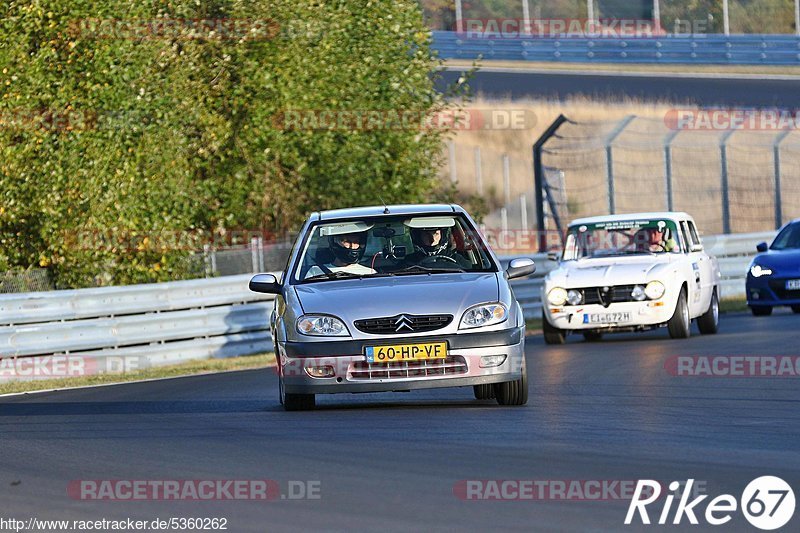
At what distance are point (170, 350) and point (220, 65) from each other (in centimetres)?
764

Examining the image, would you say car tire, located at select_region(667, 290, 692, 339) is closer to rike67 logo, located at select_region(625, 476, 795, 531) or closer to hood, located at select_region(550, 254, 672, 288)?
hood, located at select_region(550, 254, 672, 288)

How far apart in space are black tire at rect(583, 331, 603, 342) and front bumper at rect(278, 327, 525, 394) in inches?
364

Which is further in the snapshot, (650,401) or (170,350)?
(170,350)

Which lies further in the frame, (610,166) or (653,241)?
(610,166)

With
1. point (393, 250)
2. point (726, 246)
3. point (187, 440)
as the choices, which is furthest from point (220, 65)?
point (187, 440)

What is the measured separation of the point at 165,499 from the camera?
25.6 feet

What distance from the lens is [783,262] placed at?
23.0 metres

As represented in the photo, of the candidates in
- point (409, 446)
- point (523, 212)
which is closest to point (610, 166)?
point (523, 212)

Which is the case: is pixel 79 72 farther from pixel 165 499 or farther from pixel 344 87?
pixel 165 499

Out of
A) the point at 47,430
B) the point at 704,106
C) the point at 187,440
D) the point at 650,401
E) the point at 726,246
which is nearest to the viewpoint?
the point at 187,440

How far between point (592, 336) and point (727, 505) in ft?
45.0

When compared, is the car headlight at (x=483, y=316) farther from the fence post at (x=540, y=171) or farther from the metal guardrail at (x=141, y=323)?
the fence post at (x=540, y=171)

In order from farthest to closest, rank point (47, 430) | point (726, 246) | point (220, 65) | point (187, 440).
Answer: point (726, 246) → point (220, 65) → point (47, 430) → point (187, 440)

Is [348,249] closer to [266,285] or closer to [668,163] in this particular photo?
[266,285]
